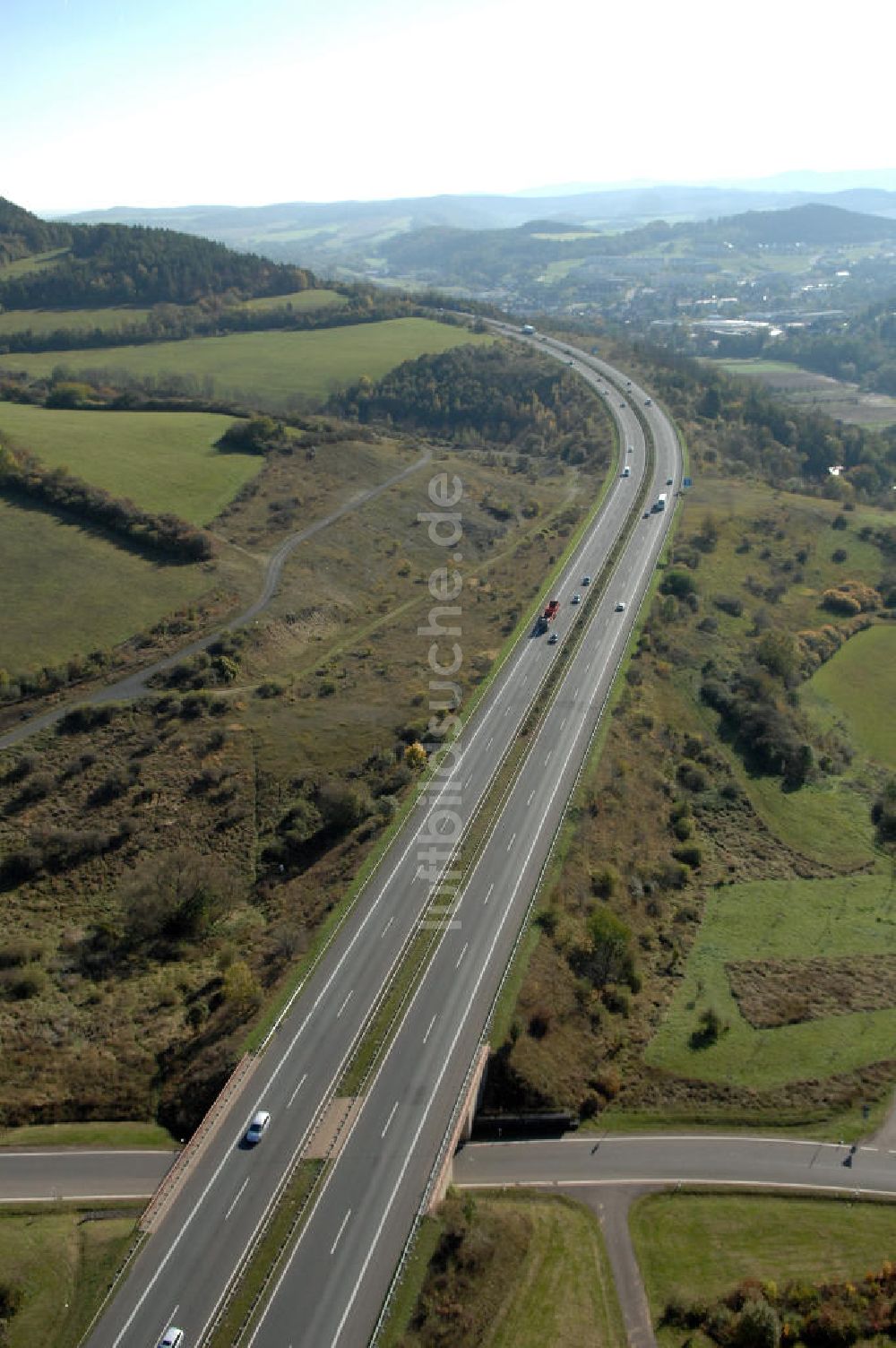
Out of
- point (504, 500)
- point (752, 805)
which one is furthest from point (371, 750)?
point (504, 500)

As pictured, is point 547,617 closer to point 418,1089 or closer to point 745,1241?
point 418,1089

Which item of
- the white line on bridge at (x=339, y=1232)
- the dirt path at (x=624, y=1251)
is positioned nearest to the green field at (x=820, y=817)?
the dirt path at (x=624, y=1251)

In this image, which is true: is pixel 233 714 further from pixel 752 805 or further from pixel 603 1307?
pixel 603 1307

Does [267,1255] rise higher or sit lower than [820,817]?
→ higher

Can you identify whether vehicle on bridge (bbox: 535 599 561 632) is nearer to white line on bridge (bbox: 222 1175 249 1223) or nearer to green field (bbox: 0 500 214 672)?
green field (bbox: 0 500 214 672)

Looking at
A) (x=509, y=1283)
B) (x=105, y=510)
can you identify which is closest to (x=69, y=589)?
(x=105, y=510)

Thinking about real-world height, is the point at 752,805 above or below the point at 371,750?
below

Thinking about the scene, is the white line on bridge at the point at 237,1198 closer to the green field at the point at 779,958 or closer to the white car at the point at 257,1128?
Answer: the white car at the point at 257,1128

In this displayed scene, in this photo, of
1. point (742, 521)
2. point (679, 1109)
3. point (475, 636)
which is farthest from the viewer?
point (742, 521)
